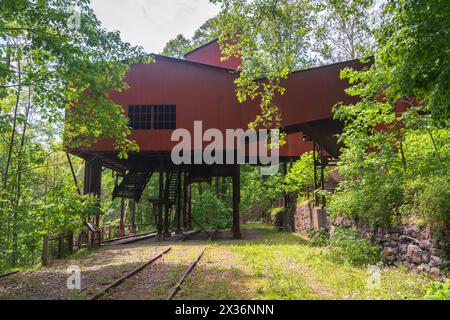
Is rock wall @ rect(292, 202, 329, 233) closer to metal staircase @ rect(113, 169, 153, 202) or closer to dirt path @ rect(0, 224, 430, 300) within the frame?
dirt path @ rect(0, 224, 430, 300)

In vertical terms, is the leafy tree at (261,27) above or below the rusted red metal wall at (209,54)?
below

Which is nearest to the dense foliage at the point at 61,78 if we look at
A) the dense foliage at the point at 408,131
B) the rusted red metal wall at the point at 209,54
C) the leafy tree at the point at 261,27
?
the leafy tree at the point at 261,27

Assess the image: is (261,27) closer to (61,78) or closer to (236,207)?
(61,78)

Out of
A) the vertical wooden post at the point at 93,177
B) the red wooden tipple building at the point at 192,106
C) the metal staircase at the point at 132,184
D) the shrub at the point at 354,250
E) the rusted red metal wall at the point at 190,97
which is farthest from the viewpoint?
the metal staircase at the point at 132,184

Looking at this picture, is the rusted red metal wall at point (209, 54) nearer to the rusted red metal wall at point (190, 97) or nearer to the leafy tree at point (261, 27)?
the rusted red metal wall at point (190, 97)

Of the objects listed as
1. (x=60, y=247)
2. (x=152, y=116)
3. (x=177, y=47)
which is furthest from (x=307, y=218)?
A: (x=177, y=47)

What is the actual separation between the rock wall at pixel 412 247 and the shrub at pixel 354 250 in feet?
0.78

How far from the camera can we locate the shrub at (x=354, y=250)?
887cm

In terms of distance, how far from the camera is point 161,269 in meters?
9.58

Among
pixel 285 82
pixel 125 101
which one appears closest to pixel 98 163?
pixel 125 101

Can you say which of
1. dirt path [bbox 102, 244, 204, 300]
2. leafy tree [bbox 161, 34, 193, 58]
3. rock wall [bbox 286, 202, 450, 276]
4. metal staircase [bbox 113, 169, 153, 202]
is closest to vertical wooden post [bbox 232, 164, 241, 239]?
metal staircase [bbox 113, 169, 153, 202]

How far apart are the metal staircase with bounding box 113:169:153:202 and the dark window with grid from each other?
18.2 ft

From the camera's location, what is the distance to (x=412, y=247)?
7461mm
